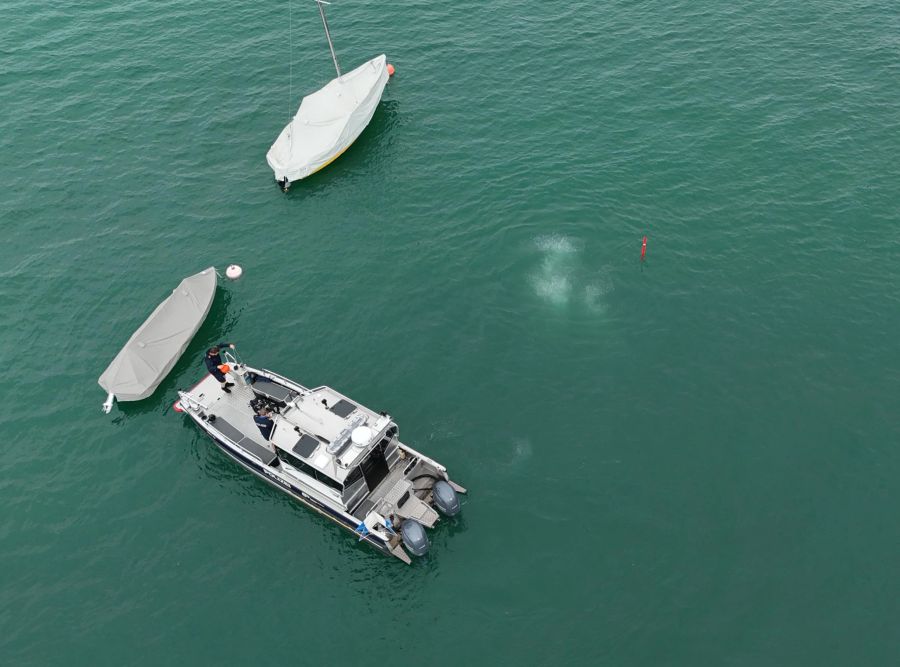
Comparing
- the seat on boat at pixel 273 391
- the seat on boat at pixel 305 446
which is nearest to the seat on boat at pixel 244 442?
the seat on boat at pixel 273 391

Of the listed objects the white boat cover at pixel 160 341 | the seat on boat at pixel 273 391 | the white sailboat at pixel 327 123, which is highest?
the white sailboat at pixel 327 123

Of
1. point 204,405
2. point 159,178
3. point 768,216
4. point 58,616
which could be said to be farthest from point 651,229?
point 58,616

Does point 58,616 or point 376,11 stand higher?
point 376,11

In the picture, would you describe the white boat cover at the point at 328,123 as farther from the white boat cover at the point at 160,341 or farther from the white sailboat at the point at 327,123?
the white boat cover at the point at 160,341

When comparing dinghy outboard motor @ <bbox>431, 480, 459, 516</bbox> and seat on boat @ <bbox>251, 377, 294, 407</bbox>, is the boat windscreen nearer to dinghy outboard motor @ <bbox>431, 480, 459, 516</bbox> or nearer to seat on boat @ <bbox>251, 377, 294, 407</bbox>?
dinghy outboard motor @ <bbox>431, 480, 459, 516</bbox>

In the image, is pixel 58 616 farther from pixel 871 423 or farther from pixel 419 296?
pixel 871 423

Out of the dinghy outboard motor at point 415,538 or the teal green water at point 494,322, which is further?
the dinghy outboard motor at point 415,538
